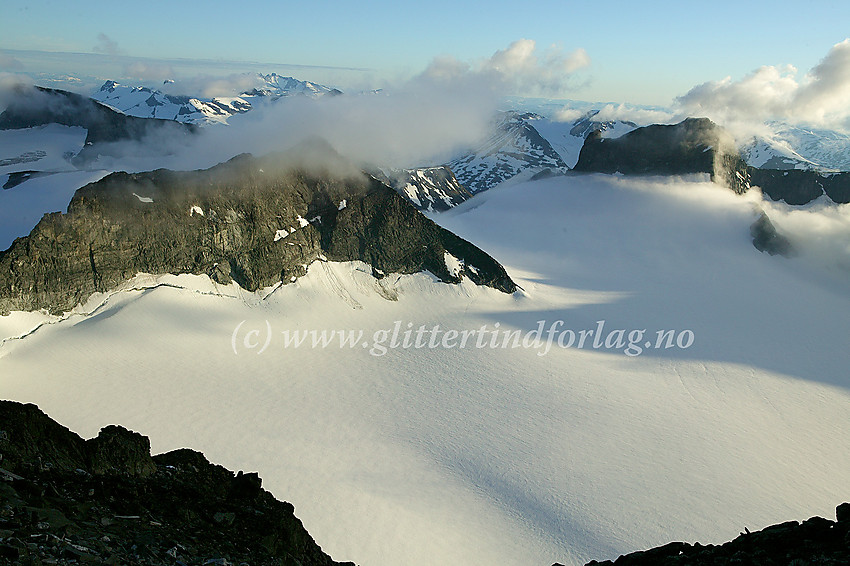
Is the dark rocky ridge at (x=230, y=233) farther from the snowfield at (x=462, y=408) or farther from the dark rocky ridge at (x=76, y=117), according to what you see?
the dark rocky ridge at (x=76, y=117)

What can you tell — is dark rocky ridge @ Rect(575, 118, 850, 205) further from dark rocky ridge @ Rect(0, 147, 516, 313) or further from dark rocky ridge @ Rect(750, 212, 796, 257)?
dark rocky ridge @ Rect(0, 147, 516, 313)

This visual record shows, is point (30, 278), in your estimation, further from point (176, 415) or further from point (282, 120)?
point (282, 120)

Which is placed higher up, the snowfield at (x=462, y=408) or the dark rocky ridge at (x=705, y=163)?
the dark rocky ridge at (x=705, y=163)

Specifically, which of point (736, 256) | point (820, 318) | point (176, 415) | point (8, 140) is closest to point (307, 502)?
point (176, 415)

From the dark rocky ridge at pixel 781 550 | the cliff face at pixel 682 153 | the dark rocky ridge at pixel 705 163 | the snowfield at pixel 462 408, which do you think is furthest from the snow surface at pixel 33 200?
the dark rocky ridge at pixel 705 163

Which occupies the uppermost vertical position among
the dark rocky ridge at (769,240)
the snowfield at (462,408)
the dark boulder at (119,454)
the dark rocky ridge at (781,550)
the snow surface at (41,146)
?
the dark rocky ridge at (769,240)

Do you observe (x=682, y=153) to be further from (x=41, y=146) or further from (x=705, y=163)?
(x=41, y=146)

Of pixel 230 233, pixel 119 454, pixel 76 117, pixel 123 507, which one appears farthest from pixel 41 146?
pixel 123 507
